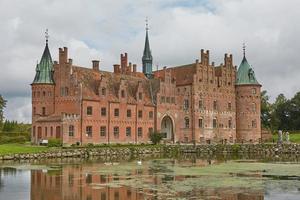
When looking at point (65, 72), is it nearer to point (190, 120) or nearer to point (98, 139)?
point (98, 139)

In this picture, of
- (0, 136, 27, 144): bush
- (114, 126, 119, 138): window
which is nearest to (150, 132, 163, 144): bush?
(114, 126, 119, 138): window

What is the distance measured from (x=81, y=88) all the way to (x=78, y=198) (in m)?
36.8

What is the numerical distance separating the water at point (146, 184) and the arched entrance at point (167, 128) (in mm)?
35141

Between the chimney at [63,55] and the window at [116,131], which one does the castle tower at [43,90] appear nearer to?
the chimney at [63,55]

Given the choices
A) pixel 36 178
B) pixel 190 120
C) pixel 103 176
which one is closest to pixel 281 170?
pixel 103 176

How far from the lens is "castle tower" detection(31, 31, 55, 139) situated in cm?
5891

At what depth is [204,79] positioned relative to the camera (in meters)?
68.8

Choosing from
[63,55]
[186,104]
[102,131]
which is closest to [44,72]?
[63,55]

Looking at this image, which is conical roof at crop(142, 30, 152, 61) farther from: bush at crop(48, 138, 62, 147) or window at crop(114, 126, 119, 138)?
bush at crop(48, 138, 62, 147)

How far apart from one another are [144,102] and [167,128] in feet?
22.7

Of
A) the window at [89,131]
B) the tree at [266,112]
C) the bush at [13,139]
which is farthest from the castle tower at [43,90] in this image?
the tree at [266,112]

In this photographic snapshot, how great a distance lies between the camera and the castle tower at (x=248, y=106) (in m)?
71.8

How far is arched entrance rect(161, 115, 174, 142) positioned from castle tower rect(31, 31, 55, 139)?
55.6 feet

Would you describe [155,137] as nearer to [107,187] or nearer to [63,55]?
[63,55]
